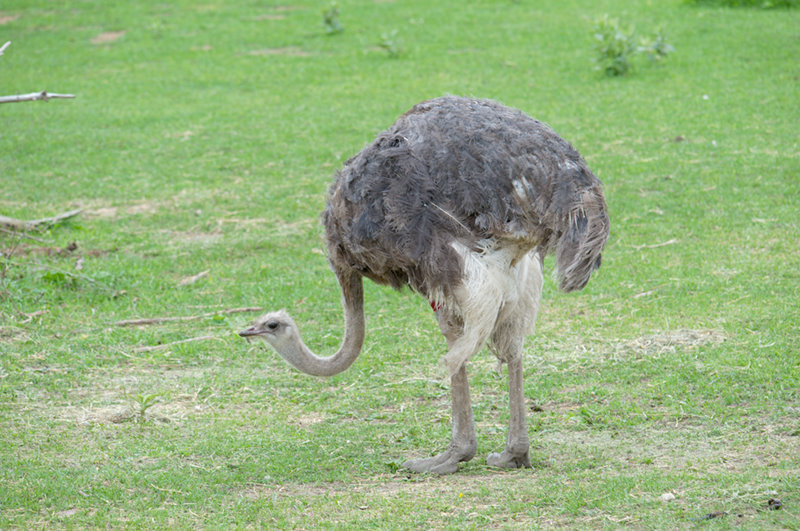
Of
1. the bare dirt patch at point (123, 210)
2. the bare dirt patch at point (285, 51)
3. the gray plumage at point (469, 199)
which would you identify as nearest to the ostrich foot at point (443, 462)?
the gray plumage at point (469, 199)

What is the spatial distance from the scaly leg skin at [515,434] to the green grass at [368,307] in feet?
0.37

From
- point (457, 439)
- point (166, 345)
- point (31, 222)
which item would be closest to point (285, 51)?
point (31, 222)

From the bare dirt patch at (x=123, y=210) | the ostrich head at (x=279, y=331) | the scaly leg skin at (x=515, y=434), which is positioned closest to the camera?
the scaly leg skin at (x=515, y=434)

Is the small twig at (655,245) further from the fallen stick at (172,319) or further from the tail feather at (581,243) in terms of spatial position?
the tail feather at (581,243)

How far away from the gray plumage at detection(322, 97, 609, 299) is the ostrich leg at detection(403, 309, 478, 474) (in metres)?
0.51

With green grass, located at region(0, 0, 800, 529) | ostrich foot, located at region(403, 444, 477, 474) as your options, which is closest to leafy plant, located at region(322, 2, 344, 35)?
green grass, located at region(0, 0, 800, 529)

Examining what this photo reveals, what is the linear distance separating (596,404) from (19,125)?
9.74m

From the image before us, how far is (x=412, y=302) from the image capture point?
297 inches

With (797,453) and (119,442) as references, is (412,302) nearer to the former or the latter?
(119,442)

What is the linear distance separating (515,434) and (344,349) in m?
0.97

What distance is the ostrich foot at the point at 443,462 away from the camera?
16.5 ft

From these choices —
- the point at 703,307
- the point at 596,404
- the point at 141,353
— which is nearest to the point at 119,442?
the point at 141,353

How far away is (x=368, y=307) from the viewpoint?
755 centimetres

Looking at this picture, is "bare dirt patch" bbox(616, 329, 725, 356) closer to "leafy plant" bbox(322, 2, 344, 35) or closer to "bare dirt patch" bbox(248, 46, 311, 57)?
"bare dirt patch" bbox(248, 46, 311, 57)
